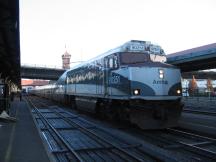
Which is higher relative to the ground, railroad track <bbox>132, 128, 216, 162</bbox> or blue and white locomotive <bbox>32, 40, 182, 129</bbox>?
Answer: blue and white locomotive <bbox>32, 40, 182, 129</bbox>

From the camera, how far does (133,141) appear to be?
1245cm

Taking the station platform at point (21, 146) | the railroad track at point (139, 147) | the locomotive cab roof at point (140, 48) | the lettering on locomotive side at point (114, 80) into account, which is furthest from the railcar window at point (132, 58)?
the station platform at point (21, 146)

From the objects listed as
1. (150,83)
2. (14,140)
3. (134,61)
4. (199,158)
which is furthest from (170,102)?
(14,140)

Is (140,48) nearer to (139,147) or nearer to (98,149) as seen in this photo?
(139,147)

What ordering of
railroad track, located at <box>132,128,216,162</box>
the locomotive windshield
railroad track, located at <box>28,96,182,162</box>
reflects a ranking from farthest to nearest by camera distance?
the locomotive windshield
railroad track, located at <box>132,128,216,162</box>
railroad track, located at <box>28,96,182,162</box>

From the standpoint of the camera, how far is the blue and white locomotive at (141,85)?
14.2 metres

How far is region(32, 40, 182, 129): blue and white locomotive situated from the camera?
14180 millimetres

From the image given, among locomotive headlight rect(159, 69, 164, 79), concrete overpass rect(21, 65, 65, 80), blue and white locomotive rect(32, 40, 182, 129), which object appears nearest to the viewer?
blue and white locomotive rect(32, 40, 182, 129)

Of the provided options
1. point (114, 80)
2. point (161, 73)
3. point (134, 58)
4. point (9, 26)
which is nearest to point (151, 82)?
point (161, 73)

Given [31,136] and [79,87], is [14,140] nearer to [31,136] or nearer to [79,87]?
[31,136]

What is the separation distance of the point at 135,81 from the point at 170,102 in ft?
5.64

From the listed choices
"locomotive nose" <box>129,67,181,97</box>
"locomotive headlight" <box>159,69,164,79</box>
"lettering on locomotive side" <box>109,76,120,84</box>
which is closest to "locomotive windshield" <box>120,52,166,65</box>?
"lettering on locomotive side" <box>109,76,120,84</box>

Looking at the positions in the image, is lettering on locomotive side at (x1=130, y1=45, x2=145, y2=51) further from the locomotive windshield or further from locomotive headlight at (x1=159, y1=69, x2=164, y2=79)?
locomotive headlight at (x1=159, y1=69, x2=164, y2=79)

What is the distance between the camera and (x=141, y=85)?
14.2 metres
